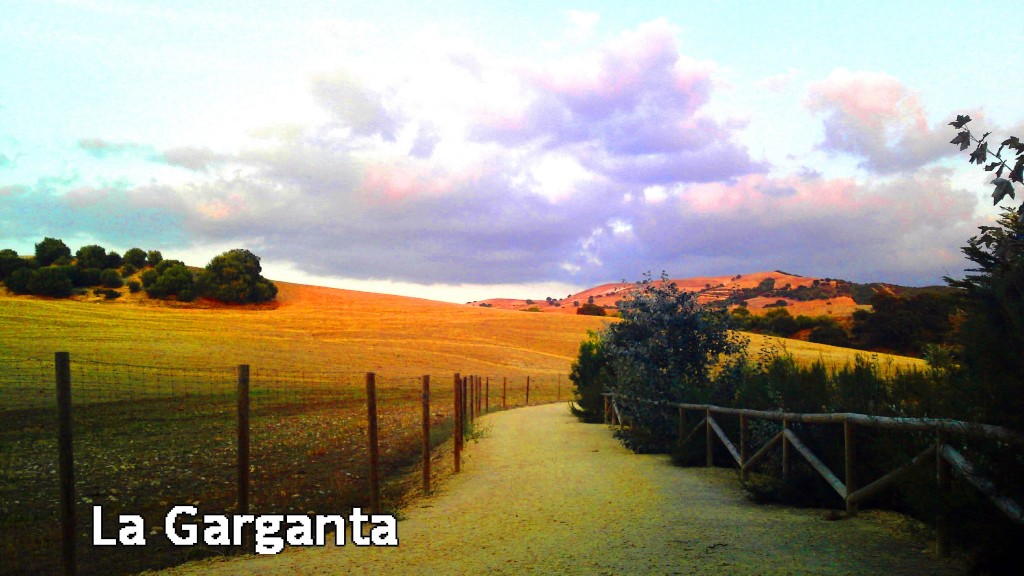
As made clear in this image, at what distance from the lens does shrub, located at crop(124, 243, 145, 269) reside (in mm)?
99875

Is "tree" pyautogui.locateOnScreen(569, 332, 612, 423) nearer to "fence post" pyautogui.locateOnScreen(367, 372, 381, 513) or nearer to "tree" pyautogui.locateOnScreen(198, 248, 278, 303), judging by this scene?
"fence post" pyautogui.locateOnScreen(367, 372, 381, 513)

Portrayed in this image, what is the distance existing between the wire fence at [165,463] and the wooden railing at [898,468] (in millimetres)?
5357

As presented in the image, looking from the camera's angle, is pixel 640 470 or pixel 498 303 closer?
pixel 640 470

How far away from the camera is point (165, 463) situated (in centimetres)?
1471

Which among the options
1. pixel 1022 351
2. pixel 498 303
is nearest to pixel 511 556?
pixel 1022 351

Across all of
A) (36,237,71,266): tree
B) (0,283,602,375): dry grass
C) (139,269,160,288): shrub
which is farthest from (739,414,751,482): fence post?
(36,237,71,266): tree

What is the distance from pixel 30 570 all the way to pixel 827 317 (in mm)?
83695

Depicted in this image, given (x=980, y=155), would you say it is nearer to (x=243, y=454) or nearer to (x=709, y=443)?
(x=243, y=454)

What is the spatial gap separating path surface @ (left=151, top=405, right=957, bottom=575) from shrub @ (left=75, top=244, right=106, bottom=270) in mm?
95044

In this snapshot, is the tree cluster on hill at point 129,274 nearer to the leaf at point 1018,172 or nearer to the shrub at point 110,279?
the shrub at point 110,279

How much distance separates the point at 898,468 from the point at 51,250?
348 ft

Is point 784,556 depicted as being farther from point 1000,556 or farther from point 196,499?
point 196,499

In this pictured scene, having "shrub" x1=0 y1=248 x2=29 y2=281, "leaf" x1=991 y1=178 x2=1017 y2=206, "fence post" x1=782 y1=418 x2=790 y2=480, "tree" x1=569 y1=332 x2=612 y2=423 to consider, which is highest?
"shrub" x1=0 y1=248 x2=29 y2=281

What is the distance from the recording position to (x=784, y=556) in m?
7.27
